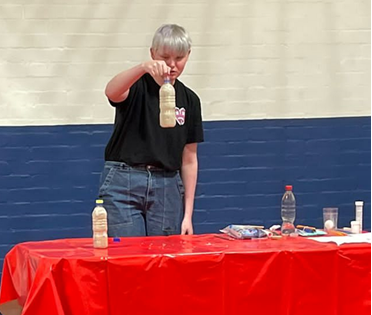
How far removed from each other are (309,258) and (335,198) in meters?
2.20

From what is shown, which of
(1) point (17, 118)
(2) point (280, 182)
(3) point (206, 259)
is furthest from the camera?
(2) point (280, 182)

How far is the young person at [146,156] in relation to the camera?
9.84ft

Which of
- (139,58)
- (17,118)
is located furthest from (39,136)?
(139,58)

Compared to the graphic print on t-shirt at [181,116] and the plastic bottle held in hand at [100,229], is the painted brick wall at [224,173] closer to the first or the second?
the graphic print on t-shirt at [181,116]

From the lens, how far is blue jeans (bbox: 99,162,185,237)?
3.04 meters

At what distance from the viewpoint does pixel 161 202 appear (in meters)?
3.09

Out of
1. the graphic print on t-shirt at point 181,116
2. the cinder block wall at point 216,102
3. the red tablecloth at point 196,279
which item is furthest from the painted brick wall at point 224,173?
the red tablecloth at point 196,279

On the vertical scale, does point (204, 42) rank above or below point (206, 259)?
above

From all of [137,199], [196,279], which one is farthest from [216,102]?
[196,279]

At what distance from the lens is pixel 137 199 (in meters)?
3.05

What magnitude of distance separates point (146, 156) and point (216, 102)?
66.1 inches

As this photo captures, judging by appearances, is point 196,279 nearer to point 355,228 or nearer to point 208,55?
point 355,228

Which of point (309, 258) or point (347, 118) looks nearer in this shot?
point (309, 258)

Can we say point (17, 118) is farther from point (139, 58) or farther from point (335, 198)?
point (335, 198)
